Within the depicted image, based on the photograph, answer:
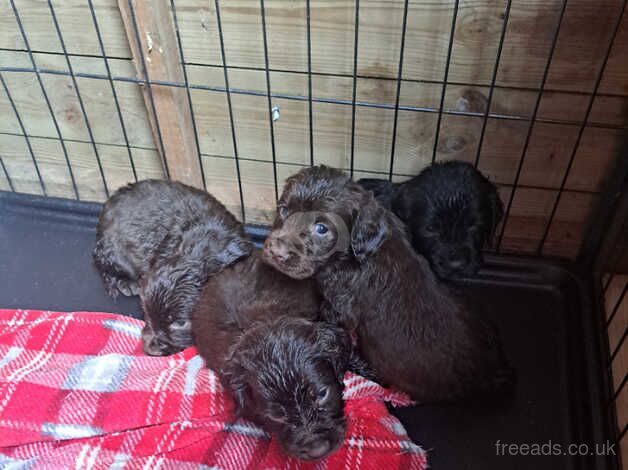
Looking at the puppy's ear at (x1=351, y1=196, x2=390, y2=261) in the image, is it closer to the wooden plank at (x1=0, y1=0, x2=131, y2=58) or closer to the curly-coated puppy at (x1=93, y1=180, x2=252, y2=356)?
the curly-coated puppy at (x1=93, y1=180, x2=252, y2=356)

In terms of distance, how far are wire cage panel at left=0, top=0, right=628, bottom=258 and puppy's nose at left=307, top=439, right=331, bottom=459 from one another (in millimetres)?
1393

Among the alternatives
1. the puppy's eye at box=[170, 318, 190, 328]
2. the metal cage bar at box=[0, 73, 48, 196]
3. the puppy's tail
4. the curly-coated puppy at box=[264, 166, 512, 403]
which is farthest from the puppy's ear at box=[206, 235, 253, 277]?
the metal cage bar at box=[0, 73, 48, 196]

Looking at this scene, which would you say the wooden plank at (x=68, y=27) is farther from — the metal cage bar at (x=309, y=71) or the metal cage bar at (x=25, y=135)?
the metal cage bar at (x=309, y=71)

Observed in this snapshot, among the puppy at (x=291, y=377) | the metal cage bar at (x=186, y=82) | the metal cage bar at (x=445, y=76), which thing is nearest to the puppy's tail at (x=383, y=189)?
the metal cage bar at (x=445, y=76)

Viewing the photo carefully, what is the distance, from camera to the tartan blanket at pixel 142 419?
206cm

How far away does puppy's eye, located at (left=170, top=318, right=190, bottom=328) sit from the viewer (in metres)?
2.27

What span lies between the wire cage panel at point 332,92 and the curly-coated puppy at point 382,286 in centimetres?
61

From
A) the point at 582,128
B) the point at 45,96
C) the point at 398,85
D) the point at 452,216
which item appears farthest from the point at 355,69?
the point at 45,96

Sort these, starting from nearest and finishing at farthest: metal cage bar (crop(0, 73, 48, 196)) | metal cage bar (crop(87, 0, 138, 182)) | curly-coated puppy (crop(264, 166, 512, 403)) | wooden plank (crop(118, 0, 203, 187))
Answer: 1. curly-coated puppy (crop(264, 166, 512, 403))
2. wooden plank (crop(118, 0, 203, 187))
3. metal cage bar (crop(87, 0, 138, 182))
4. metal cage bar (crop(0, 73, 48, 196))

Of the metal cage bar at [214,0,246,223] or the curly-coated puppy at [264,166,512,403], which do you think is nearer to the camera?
the curly-coated puppy at [264,166,512,403]

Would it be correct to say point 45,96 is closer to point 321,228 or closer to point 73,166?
point 73,166

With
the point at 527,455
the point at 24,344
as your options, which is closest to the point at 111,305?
the point at 24,344

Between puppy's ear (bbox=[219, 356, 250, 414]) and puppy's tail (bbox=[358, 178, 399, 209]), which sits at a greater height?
puppy's tail (bbox=[358, 178, 399, 209])

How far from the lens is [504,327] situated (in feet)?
8.40
